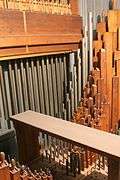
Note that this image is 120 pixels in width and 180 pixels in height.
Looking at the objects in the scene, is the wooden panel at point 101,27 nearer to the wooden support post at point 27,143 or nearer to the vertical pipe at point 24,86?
the vertical pipe at point 24,86

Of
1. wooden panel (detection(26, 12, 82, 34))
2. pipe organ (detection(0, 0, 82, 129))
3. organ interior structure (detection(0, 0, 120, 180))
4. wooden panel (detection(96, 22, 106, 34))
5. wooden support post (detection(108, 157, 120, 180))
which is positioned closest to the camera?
wooden support post (detection(108, 157, 120, 180))

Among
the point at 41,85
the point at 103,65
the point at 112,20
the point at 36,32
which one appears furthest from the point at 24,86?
the point at 112,20

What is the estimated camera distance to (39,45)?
2500 mm

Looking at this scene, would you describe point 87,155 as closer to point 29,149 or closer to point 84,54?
point 29,149

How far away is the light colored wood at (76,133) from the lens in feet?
5.62

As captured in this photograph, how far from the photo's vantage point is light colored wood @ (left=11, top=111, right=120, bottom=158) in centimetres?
171

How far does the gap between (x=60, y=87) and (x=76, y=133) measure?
3.31ft

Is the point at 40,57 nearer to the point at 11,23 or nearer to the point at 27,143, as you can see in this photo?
the point at 11,23

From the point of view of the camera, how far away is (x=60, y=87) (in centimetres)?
287

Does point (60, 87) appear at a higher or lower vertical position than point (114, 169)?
higher

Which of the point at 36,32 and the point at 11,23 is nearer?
the point at 11,23

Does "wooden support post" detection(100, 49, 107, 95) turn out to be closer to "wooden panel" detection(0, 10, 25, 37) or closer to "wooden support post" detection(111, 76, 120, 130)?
"wooden support post" detection(111, 76, 120, 130)

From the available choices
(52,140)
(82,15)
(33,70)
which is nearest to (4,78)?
(33,70)

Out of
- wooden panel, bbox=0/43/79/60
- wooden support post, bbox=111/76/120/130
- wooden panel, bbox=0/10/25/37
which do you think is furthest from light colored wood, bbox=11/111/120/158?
wooden support post, bbox=111/76/120/130
